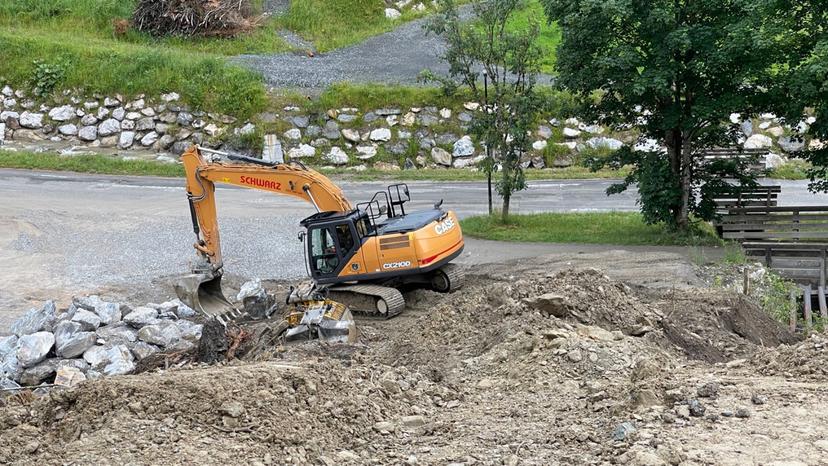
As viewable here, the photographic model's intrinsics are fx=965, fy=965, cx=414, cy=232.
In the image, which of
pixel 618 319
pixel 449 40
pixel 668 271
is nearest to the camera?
pixel 618 319

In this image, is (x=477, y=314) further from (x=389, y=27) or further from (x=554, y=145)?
(x=389, y=27)

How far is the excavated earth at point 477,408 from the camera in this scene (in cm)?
893

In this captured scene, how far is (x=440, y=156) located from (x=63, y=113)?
43.1 feet

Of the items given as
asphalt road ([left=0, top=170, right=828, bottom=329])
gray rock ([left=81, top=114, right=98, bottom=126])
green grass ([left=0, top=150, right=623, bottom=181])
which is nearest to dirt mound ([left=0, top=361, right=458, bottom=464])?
asphalt road ([left=0, top=170, right=828, bottom=329])

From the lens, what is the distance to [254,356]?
15016mm

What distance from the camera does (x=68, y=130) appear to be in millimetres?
32969

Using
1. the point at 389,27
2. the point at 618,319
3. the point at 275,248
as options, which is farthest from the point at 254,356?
the point at 389,27

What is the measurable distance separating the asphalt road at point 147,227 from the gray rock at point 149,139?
10.2 ft

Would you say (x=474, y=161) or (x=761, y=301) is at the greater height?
(x=474, y=161)

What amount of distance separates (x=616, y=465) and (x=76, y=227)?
1844 cm

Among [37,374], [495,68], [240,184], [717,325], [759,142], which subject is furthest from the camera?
[759,142]

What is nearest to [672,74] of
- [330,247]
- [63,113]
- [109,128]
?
[330,247]

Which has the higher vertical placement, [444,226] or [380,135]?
[380,135]

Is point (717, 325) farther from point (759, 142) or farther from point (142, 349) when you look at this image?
point (759, 142)
